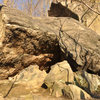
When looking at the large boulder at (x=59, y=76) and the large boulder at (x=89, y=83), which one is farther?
the large boulder at (x=59, y=76)

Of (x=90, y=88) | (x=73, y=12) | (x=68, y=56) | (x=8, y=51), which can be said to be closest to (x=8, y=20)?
(x=8, y=51)

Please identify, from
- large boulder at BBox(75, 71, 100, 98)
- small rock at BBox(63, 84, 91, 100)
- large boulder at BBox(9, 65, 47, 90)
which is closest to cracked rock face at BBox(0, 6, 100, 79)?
large boulder at BBox(9, 65, 47, 90)

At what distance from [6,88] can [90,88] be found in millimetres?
2109

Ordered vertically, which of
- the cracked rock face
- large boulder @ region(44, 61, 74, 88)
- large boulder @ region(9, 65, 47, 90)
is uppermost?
the cracked rock face

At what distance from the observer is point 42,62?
175 inches

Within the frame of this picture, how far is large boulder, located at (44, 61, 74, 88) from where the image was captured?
10.8 ft

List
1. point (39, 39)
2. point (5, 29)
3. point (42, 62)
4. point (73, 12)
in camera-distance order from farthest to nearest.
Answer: point (73, 12) → point (42, 62) → point (39, 39) → point (5, 29)

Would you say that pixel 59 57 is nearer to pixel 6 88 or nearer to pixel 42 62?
pixel 42 62

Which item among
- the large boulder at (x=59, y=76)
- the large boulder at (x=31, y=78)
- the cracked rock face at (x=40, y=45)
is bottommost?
the large boulder at (x=31, y=78)

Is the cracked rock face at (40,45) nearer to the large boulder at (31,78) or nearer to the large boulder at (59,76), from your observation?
the large boulder at (31,78)

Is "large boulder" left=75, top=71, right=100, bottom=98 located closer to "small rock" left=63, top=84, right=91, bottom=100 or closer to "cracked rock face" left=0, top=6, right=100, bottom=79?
"small rock" left=63, top=84, right=91, bottom=100

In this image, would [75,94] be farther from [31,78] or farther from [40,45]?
[40,45]

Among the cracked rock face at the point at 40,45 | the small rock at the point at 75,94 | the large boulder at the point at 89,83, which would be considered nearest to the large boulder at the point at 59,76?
the large boulder at the point at 89,83

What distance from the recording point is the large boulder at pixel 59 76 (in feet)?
10.8
